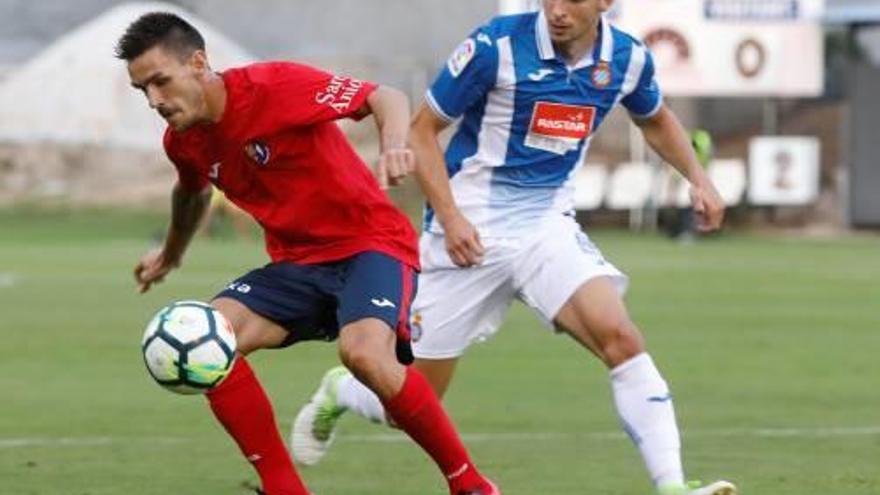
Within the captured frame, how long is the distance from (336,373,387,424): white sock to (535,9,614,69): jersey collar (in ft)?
5.72

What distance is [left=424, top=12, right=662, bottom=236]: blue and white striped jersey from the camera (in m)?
9.43

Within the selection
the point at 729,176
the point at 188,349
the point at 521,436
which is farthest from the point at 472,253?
the point at 729,176

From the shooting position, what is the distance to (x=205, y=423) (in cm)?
1222

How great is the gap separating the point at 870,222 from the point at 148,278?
1071 inches

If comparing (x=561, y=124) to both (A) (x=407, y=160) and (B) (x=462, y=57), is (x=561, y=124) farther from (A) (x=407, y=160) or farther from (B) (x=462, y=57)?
(A) (x=407, y=160)

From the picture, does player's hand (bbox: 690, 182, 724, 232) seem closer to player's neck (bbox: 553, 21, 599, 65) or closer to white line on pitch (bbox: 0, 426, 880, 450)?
player's neck (bbox: 553, 21, 599, 65)

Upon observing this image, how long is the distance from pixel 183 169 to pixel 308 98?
0.69 meters

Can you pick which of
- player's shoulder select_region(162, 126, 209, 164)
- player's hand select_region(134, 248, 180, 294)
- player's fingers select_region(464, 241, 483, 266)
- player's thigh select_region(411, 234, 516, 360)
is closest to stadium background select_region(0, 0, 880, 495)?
player's thigh select_region(411, 234, 516, 360)

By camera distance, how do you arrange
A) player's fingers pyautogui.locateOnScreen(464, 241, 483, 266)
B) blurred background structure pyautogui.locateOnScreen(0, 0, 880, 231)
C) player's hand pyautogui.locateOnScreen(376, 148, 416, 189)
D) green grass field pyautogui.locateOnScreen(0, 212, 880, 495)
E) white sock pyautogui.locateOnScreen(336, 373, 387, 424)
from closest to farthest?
player's hand pyautogui.locateOnScreen(376, 148, 416, 189) → player's fingers pyautogui.locateOnScreen(464, 241, 483, 266) → green grass field pyautogui.locateOnScreen(0, 212, 880, 495) → white sock pyautogui.locateOnScreen(336, 373, 387, 424) → blurred background structure pyautogui.locateOnScreen(0, 0, 880, 231)

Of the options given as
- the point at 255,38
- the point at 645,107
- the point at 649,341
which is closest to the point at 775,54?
the point at 255,38

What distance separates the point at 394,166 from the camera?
797 centimetres

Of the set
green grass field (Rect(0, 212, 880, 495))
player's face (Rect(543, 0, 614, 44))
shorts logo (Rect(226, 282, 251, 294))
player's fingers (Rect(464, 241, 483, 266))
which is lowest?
green grass field (Rect(0, 212, 880, 495))

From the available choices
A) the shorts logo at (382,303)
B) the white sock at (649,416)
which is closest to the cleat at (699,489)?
the white sock at (649,416)

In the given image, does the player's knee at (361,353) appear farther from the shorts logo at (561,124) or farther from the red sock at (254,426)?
the shorts logo at (561,124)
